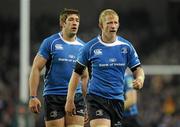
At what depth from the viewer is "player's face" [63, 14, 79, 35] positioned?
36.2 feet

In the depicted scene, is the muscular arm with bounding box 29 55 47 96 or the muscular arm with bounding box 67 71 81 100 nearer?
the muscular arm with bounding box 67 71 81 100

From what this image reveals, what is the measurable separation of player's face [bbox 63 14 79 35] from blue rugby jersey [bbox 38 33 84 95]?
163mm

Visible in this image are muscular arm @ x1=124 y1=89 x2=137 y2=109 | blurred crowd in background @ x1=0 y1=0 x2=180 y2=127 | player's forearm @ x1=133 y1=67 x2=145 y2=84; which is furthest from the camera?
blurred crowd in background @ x1=0 y1=0 x2=180 y2=127

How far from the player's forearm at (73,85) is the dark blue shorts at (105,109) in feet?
0.72

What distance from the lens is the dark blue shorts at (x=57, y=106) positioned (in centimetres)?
1105

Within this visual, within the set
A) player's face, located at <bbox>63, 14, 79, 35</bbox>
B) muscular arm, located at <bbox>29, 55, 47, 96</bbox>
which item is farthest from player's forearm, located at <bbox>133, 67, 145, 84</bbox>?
muscular arm, located at <bbox>29, 55, 47, 96</bbox>

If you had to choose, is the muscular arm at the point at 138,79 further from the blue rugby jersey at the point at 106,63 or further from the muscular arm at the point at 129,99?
the muscular arm at the point at 129,99

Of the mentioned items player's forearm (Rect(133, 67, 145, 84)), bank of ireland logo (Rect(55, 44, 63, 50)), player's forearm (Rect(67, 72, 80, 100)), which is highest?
bank of ireland logo (Rect(55, 44, 63, 50))

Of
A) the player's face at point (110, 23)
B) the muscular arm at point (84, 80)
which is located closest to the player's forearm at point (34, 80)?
the muscular arm at point (84, 80)

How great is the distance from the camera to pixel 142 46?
20.2 m

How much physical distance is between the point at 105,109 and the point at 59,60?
105 cm

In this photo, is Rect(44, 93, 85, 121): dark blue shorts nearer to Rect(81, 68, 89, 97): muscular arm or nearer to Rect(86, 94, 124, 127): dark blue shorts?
Rect(81, 68, 89, 97): muscular arm

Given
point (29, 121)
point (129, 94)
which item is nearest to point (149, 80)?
point (29, 121)

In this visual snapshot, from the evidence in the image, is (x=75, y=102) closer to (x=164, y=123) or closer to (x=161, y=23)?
(x=164, y=123)
